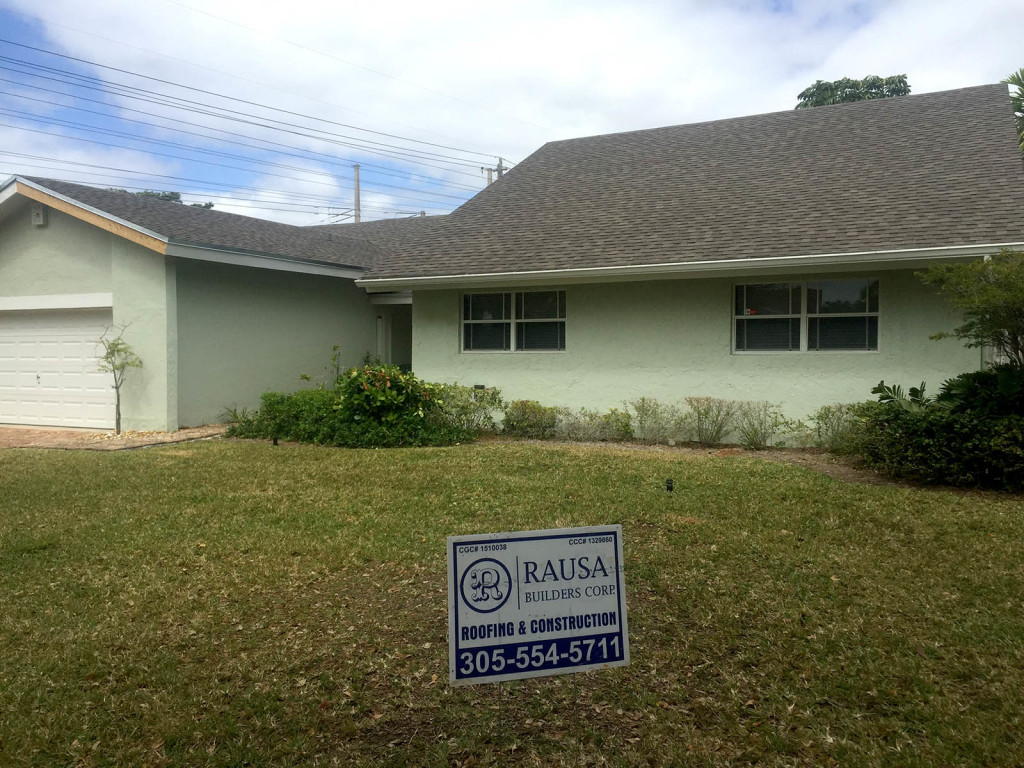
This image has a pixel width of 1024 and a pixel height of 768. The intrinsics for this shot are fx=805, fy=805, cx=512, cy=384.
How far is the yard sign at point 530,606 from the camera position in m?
3.56

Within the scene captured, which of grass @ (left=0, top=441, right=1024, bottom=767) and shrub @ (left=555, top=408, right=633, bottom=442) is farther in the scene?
shrub @ (left=555, top=408, right=633, bottom=442)

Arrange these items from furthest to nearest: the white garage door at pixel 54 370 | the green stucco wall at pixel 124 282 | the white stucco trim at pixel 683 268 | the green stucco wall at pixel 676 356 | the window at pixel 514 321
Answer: the white garage door at pixel 54 370 < the window at pixel 514 321 < the green stucco wall at pixel 124 282 < the green stucco wall at pixel 676 356 < the white stucco trim at pixel 683 268

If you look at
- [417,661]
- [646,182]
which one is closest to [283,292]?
[646,182]

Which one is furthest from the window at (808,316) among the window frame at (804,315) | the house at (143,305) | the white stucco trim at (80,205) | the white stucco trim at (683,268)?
the white stucco trim at (80,205)

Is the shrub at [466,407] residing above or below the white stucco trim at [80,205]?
below

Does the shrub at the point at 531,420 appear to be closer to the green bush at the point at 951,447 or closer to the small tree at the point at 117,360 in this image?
the green bush at the point at 951,447

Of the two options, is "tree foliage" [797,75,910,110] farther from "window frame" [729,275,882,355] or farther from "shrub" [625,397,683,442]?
"shrub" [625,397,683,442]

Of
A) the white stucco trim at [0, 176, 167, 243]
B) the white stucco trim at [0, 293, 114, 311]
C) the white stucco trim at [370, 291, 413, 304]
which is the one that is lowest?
the white stucco trim at [0, 293, 114, 311]

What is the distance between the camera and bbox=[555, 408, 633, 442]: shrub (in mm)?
13438

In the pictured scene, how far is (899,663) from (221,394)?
13.5 meters

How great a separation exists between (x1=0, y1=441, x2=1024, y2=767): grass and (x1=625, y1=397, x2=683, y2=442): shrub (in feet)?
13.3

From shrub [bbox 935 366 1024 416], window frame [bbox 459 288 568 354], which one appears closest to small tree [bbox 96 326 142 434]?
window frame [bbox 459 288 568 354]

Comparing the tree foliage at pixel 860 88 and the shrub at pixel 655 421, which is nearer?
the shrub at pixel 655 421

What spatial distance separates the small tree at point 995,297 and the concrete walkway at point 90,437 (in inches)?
460
